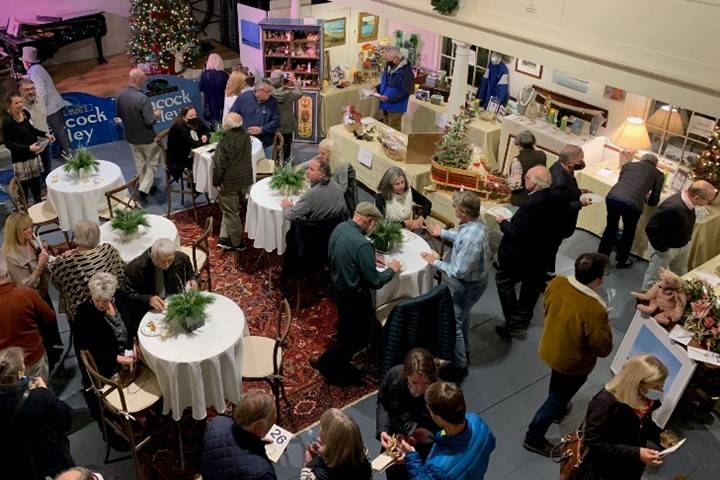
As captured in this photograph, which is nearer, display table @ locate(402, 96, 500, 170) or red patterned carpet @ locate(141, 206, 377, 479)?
red patterned carpet @ locate(141, 206, 377, 479)

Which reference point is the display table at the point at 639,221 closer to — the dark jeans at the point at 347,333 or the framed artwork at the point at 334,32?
the dark jeans at the point at 347,333

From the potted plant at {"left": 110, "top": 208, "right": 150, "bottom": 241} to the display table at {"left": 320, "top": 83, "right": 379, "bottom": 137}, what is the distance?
464 centimetres

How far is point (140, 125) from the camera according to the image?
7.37m

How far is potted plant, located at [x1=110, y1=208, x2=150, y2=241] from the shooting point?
536 centimetres

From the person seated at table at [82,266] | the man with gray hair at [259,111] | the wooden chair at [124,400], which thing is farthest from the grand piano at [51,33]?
the wooden chair at [124,400]

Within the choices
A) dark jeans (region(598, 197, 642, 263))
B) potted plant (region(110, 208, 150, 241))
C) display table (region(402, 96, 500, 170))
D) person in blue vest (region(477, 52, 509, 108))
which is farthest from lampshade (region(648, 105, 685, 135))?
potted plant (region(110, 208, 150, 241))

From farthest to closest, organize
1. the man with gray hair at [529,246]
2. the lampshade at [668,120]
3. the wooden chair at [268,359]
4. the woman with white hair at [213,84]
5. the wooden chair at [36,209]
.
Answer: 1. the woman with white hair at [213,84]
2. the lampshade at [668,120]
3. the wooden chair at [36,209]
4. the man with gray hair at [529,246]
5. the wooden chair at [268,359]

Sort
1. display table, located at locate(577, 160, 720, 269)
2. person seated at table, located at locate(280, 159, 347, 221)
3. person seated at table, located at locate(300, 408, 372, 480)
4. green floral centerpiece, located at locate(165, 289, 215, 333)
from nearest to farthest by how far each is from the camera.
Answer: person seated at table, located at locate(300, 408, 372, 480)
green floral centerpiece, located at locate(165, 289, 215, 333)
person seated at table, located at locate(280, 159, 347, 221)
display table, located at locate(577, 160, 720, 269)

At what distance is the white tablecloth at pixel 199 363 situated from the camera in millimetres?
4156

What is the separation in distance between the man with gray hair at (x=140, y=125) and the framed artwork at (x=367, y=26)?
3.97 metres

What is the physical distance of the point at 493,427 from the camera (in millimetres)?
4875

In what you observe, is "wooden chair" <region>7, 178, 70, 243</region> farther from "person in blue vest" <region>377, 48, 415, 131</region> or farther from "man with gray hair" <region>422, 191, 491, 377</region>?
"person in blue vest" <region>377, 48, 415, 131</region>

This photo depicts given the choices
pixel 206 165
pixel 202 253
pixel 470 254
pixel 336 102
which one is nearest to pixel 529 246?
pixel 470 254

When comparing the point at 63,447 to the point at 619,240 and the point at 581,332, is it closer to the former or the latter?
the point at 581,332
